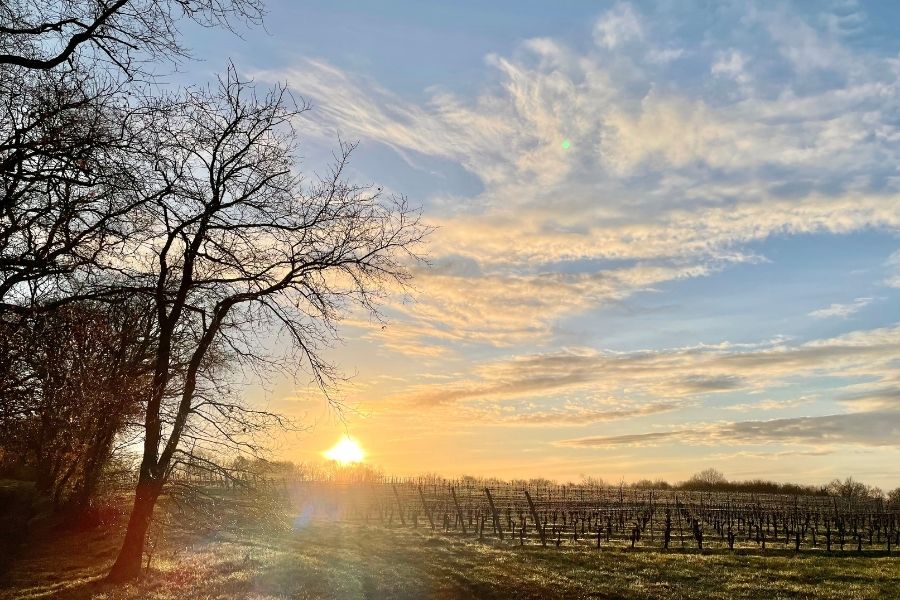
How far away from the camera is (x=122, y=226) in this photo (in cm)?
986

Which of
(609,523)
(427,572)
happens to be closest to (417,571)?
(427,572)

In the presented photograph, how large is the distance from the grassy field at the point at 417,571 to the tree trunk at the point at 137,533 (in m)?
0.48

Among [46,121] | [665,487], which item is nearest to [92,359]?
[46,121]

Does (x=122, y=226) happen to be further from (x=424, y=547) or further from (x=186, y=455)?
(x=424, y=547)

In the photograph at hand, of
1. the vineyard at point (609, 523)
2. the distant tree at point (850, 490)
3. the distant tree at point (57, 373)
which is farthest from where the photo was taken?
the distant tree at point (850, 490)

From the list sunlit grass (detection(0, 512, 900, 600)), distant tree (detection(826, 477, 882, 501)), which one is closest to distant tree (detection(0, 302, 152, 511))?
sunlit grass (detection(0, 512, 900, 600))

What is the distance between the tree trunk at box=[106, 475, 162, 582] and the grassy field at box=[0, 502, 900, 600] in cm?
48

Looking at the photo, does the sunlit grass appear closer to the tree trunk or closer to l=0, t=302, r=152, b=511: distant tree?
the tree trunk

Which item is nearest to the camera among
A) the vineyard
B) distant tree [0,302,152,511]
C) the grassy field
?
distant tree [0,302,152,511]

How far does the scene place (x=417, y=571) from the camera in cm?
2178

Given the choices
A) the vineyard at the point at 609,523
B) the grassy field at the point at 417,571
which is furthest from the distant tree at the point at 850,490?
the grassy field at the point at 417,571

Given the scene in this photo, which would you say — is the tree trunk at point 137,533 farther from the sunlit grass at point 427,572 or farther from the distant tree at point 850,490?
the distant tree at point 850,490

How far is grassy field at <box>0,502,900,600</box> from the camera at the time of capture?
1733 cm

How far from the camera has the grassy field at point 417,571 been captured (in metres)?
17.3
